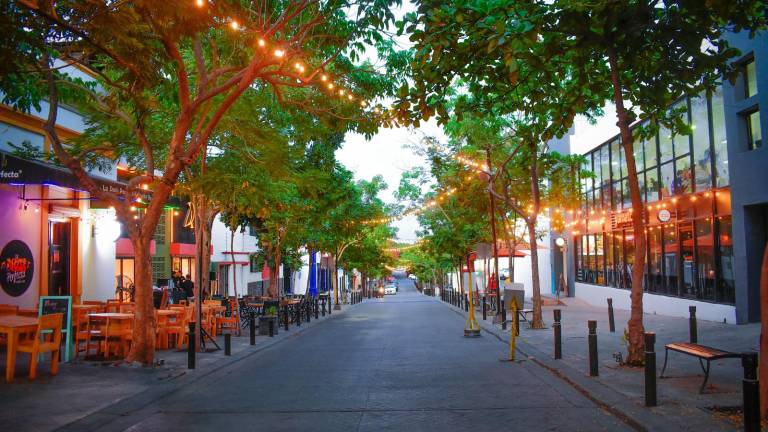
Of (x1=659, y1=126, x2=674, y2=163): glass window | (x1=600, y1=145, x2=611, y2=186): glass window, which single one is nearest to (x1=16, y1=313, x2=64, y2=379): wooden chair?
(x1=659, y1=126, x2=674, y2=163): glass window

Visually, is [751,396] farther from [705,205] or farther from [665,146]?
[665,146]

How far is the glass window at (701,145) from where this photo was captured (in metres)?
21.0

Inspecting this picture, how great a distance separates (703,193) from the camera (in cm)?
2106

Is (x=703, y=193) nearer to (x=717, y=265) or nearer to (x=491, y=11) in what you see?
(x=717, y=265)

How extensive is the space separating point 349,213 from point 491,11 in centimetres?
2553

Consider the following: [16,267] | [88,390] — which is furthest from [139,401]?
[16,267]

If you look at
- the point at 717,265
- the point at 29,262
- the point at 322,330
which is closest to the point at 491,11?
the point at 29,262

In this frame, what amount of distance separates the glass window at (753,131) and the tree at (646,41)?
7.78 metres

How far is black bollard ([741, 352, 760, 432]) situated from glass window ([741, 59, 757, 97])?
14.3 meters

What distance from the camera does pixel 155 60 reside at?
38.2 feet

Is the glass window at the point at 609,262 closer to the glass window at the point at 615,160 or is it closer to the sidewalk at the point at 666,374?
the glass window at the point at 615,160

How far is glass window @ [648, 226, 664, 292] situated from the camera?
25.6 m

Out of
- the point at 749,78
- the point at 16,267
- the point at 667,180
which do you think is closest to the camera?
the point at 16,267

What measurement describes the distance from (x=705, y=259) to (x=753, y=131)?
4793mm
